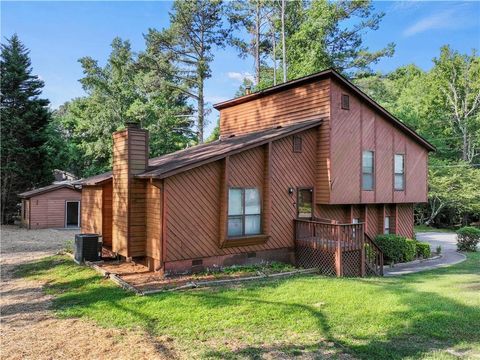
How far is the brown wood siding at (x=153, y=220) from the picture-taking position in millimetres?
10091

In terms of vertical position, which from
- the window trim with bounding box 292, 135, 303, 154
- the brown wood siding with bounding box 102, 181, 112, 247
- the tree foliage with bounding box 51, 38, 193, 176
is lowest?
the brown wood siding with bounding box 102, 181, 112, 247

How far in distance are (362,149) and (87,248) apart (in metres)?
10.5

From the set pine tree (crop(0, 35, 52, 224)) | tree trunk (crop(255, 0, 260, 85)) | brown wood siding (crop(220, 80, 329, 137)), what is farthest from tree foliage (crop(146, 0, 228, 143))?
brown wood siding (crop(220, 80, 329, 137))

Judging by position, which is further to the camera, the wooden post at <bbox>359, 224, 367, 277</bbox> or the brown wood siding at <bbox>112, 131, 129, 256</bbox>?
the wooden post at <bbox>359, 224, 367, 277</bbox>

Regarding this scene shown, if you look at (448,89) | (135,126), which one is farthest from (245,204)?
(448,89)

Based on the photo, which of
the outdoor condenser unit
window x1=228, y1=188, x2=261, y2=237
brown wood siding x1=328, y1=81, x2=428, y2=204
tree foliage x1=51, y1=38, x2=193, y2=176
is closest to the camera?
window x1=228, y1=188, x2=261, y2=237

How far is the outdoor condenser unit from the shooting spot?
39.4ft

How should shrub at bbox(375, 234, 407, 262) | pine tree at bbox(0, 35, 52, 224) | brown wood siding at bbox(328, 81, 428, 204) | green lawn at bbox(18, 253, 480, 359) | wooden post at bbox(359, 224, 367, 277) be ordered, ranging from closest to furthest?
1. green lawn at bbox(18, 253, 480, 359)
2. wooden post at bbox(359, 224, 367, 277)
3. brown wood siding at bbox(328, 81, 428, 204)
4. shrub at bbox(375, 234, 407, 262)
5. pine tree at bbox(0, 35, 52, 224)

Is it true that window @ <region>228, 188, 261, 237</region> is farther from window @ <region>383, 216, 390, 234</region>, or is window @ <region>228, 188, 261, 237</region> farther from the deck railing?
window @ <region>383, 216, 390, 234</region>

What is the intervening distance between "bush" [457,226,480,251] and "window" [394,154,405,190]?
15.9ft

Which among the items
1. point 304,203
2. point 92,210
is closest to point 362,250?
point 304,203

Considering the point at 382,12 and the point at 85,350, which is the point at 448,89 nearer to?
the point at 382,12

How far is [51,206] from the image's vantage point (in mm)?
25422

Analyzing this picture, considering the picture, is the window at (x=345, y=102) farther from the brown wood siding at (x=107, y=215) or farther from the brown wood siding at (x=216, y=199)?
the brown wood siding at (x=107, y=215)
